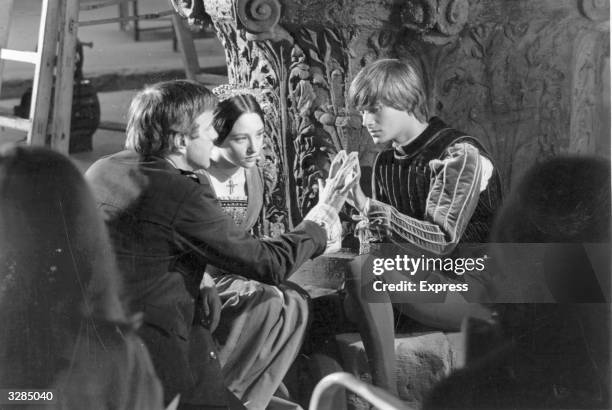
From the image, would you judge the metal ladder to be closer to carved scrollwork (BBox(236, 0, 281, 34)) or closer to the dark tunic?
carved scrollwork (BBox(236, 0, 281, 34))

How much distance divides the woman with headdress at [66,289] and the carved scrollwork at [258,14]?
59cm

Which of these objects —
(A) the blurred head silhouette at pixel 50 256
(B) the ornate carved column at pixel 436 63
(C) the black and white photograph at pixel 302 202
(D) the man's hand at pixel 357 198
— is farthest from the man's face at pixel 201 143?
(D) the man's hand at pixel 357 198

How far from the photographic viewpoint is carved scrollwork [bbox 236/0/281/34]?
244 cm

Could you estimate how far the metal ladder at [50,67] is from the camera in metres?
2.48

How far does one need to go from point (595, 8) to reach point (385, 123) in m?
0.63

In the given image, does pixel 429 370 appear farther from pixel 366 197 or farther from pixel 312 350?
pixel 366 197

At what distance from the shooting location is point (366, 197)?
2465 mm

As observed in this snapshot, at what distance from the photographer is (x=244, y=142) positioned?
2.46 metres

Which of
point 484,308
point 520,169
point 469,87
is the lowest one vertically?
point 484,308

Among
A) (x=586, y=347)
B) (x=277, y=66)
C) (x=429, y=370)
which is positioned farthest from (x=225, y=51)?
(x=586, y=347)

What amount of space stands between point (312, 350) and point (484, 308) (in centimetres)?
48

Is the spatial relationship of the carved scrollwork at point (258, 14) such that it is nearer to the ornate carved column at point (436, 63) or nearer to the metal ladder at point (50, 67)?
the ornate carved column at point (436, 63)

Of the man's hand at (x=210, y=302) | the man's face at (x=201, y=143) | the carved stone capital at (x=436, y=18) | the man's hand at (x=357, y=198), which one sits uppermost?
the carved stone capital at (x=436, y=18)

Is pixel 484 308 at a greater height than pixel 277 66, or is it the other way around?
pixel 277 66
